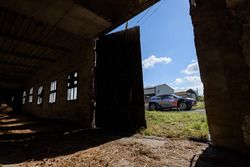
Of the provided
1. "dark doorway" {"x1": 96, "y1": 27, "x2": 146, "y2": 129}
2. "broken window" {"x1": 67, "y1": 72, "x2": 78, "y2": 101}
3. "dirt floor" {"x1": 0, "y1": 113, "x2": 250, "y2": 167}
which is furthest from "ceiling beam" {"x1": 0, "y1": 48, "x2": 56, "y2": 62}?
"dirt floor" {"x1": 0, "y1": 113, "x2": 250, "y2": 167}

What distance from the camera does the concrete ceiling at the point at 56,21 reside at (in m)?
4.52

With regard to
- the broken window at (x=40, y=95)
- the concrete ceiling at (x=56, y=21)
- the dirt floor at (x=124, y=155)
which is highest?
the concrete ceiling at (x=56, y=21)

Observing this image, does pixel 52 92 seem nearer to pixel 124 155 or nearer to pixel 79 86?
pixel 79 86

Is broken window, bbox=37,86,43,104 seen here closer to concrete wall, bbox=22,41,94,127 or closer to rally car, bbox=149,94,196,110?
concrete wall, bbox=22,41,94,127

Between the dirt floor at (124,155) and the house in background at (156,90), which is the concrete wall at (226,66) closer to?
the dirt floor at (124,155)

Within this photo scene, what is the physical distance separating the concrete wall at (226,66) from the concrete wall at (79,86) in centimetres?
426

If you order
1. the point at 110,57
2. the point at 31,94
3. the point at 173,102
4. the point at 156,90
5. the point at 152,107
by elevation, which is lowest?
the point at 152,107

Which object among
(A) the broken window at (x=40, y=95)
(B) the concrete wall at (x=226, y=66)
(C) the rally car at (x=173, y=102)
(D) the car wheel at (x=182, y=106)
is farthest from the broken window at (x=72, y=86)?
(D) the car wheel at (x=182, y=106)

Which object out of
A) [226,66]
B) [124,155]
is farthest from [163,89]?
[124,155]

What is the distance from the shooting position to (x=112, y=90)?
594 centimetres

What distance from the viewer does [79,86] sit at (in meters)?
6.58

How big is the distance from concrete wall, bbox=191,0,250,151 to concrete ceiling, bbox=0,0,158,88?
201 cm

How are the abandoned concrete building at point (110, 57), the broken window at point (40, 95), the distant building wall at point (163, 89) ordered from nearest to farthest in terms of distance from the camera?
the abandoned concrete building at point (110, 57) → the broken window at point (40, 95) → the distant building wall at point (163, 89)

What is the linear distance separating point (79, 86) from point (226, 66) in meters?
5.48
